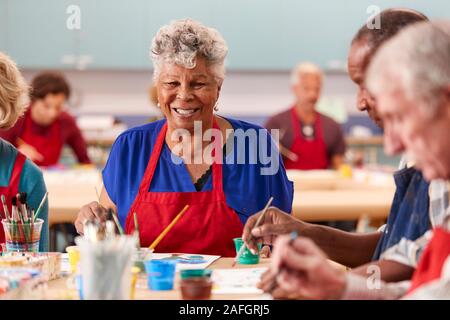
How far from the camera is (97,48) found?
8539 millimetres

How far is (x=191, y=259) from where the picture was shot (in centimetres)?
265

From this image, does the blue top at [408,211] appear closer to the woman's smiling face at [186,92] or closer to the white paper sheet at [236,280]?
the white paper sheet at [236,280]

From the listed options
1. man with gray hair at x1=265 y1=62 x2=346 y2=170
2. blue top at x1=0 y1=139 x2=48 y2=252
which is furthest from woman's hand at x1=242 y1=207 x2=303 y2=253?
man with gray hair at x1=265 y1=62 x2=346 y2=170

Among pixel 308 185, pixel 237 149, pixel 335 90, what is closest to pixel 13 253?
pixel 237 149

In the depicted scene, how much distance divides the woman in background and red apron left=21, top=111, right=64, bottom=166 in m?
3.51

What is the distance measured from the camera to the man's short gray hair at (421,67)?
1.58m

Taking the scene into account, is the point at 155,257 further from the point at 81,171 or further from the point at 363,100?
the point at 81,171

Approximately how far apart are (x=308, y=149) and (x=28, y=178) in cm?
396

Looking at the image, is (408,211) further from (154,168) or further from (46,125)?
(46,125)

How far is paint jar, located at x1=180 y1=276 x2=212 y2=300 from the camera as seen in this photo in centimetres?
204

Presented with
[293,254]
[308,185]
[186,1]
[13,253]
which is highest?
[186,1]

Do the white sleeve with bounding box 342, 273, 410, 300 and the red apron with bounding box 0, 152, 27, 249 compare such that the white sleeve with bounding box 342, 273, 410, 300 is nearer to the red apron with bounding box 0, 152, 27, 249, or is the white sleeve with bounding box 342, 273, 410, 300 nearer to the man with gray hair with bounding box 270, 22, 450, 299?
the man with gray hair with bounding box 270, 22, 450, 299

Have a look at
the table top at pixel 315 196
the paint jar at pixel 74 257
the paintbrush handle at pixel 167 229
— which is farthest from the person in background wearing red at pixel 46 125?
the paint jar at pixel 74 257

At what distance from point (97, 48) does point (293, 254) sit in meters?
7.19
